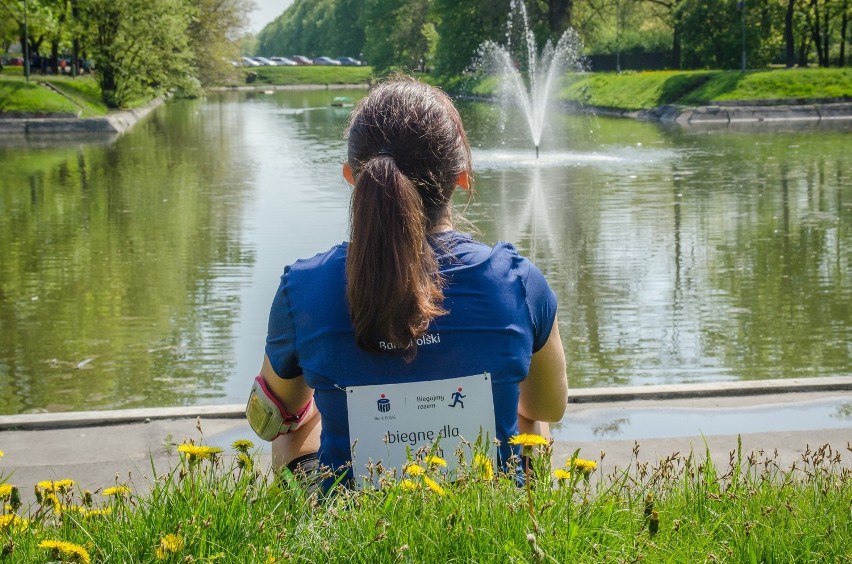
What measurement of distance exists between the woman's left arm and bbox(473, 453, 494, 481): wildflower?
594 mm

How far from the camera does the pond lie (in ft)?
24.2

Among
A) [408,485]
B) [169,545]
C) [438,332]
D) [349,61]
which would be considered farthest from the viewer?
[349,61]

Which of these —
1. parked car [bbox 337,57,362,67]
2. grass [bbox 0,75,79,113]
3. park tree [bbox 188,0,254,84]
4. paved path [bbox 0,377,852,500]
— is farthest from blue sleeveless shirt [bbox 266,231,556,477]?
parked car [bbox 337,57,362,67]

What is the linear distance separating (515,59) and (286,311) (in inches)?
1988

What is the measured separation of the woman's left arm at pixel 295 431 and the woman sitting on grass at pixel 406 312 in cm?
9

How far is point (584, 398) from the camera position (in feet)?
Result: 18.5

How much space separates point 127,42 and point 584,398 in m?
38.3

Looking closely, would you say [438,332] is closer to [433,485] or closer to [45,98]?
[433,485]

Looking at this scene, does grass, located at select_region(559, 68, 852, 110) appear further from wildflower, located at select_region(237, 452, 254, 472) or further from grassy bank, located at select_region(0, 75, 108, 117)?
wildflower, located at select_region(237, 452, 254, 472)

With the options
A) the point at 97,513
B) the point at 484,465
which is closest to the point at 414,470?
the point at 484,465

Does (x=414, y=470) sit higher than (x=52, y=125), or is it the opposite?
(x=52, y=125)

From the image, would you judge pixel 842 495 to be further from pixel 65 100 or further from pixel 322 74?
pixel 322 74

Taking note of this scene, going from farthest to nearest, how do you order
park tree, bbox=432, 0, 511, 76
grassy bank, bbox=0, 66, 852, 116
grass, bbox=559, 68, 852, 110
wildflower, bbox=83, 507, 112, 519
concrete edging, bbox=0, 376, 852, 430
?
park tree, bbox=432, 0, 511, 76 < grass, bbox=559, 68, 852, 110 < grassy bank, bbox=0, 66, 852, 116 < concrete edging, bbox=0, 376, 852, 430 < wildflower, bbox=83, 507, 112, 519

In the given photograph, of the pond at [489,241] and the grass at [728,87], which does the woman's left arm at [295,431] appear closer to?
the pond at [489,241]
